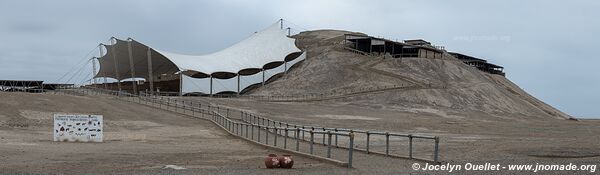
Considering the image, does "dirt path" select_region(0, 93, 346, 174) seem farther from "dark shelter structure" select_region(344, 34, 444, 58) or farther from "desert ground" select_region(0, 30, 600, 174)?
"dark shelter structure" select_region(344, 34, 444, 58)

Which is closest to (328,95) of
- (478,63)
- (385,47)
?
(385,47)

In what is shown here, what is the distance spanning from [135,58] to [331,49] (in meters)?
35.2

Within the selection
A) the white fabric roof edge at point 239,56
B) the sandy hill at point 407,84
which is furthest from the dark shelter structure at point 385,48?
the white fabric roof edge at point 239,56

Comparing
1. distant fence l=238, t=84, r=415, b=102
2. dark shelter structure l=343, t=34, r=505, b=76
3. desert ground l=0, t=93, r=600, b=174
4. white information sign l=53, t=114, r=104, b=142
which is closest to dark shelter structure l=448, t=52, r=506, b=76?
dark shelter structure l=343, t=34, r=505, b=76

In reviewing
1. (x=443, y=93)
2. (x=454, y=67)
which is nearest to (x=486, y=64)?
(x=454, y=67)

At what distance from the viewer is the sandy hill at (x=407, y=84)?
257ft

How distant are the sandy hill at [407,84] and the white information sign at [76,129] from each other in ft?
152

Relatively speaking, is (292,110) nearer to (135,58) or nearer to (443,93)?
(443,93)

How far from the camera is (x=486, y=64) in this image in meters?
154

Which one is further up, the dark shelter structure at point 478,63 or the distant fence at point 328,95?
the dark shelter structure at point 478,63

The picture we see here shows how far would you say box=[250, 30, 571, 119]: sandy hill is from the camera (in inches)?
3081

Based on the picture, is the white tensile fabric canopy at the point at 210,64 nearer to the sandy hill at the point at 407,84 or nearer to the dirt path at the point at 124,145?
the sandy hill at the point at 407,84

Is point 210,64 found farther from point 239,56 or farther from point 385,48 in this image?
point 385,48

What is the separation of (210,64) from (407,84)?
29.1 metres
